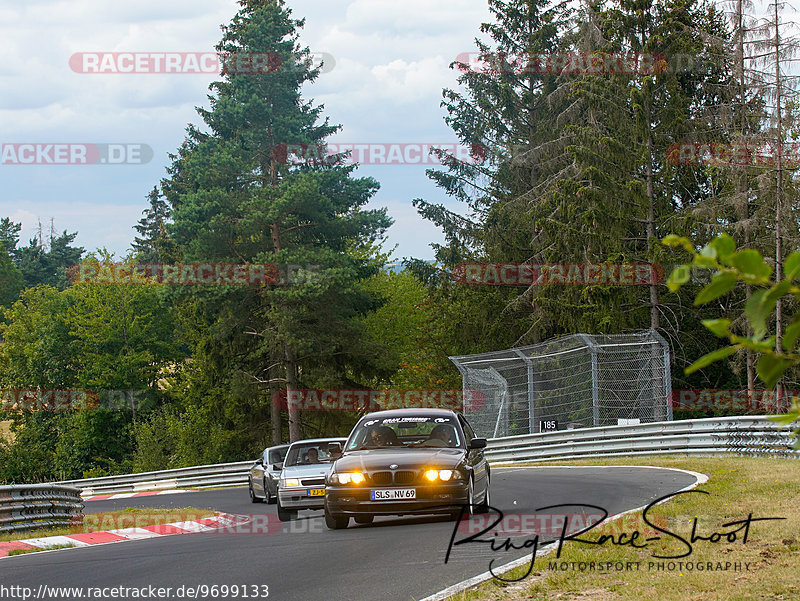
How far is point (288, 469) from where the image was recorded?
53.5ft

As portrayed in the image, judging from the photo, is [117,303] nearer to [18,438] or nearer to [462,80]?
[18,438]

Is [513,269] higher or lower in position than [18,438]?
higher

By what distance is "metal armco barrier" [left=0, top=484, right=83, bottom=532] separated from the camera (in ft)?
49.0

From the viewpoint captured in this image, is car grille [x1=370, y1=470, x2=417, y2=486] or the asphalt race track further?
car grille [x1=370, y1=470, x2=417, y2=486]

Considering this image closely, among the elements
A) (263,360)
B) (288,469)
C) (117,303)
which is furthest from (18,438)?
(288,469)

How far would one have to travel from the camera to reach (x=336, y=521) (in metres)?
12.2

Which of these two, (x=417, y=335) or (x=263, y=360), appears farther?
(x=417, y=335)

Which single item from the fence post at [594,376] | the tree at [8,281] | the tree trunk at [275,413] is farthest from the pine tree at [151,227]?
the fence post at [594,376]

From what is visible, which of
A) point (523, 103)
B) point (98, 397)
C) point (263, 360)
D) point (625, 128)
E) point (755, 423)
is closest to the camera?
point (755, 423)

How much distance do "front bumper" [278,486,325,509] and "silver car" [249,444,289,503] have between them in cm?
495

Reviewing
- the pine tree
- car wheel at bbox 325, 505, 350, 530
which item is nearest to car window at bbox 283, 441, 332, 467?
car wheel at bbox 325, 505, 350, 530

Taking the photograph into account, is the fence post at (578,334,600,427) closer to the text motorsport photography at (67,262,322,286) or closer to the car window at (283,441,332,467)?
the car window at (283,441,332,467)

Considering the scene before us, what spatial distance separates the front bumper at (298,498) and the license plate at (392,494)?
4.32 metres

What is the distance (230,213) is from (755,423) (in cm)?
2894
